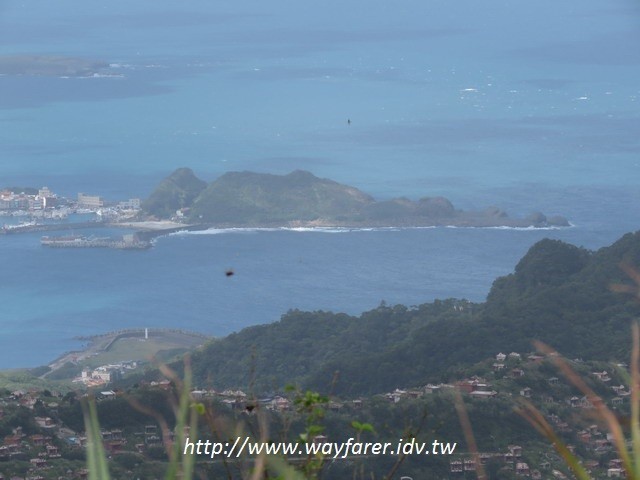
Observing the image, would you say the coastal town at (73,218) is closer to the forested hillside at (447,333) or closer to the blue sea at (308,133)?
the blue sea at (308,133)

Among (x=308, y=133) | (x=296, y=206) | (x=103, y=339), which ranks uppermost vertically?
(x=308, y=133)

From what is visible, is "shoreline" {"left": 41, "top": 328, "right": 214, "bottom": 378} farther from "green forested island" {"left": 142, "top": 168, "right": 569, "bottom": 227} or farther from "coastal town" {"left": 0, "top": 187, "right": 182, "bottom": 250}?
"green forested island" {"left": 142, "top": 168, "right": 569, "bottom": 227}

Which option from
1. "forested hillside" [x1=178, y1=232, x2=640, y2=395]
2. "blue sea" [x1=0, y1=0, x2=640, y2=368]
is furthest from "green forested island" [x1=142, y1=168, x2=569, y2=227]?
"forested hillside" [x1=178, y1=232, x2=640, y2=395]

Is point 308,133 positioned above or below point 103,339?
above

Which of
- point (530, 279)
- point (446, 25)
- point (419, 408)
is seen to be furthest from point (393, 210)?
point (446, 25)

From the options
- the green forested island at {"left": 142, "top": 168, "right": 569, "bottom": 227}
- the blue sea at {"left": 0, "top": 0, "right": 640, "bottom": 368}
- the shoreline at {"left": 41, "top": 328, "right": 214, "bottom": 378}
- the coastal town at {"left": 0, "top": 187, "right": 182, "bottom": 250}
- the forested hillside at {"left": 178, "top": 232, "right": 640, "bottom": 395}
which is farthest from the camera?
the green forested island at {"left": 142, "top": 168, "right": 569, "bottom": 227}

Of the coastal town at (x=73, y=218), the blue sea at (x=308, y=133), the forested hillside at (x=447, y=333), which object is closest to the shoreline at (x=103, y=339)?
the blue sea at (x=308, y=133)

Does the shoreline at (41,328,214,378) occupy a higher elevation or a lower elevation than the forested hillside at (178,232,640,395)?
lower

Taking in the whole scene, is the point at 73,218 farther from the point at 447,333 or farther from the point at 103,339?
the point at 447,333

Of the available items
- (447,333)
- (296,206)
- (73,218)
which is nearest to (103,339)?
(447,333)
